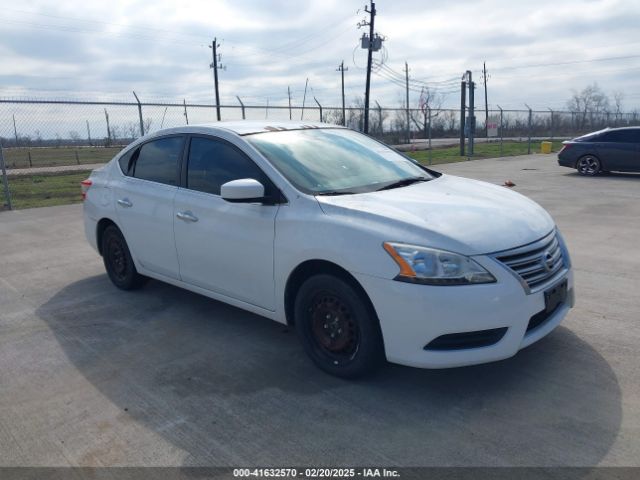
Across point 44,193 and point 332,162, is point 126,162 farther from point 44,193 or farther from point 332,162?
point 44,193

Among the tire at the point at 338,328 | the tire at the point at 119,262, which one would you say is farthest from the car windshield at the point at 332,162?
the tire at the point at 119,262

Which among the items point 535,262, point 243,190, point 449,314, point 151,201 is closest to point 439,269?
point 449,314

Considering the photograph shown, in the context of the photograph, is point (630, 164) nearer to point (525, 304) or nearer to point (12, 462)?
point (525, 304)

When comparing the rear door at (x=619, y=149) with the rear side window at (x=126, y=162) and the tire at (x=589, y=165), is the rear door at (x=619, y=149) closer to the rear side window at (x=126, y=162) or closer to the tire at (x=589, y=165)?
the tire at (x=589, y=165)

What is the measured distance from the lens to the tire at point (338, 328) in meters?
3.31

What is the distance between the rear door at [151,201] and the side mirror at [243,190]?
43.2 inches

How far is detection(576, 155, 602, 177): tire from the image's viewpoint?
15000 millimetres

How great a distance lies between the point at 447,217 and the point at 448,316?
65 centimetres

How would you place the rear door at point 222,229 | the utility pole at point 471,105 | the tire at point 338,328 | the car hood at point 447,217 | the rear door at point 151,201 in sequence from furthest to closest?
the utility pole at point 471,105
the rear door at point 151,201
the rear door at point 222,229
the tire at point 338,328
the car hood at point 447,217

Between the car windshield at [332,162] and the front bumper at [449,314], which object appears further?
the car windshield at [332,162]

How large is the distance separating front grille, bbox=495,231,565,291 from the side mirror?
158cm

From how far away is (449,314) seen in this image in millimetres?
3031

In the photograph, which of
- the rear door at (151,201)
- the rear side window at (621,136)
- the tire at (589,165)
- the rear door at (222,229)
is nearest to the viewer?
the rear door at (222,229)

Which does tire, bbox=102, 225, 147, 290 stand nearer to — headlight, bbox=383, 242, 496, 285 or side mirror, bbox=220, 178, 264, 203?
side mirror, bbox=220, 178, 264, 203
